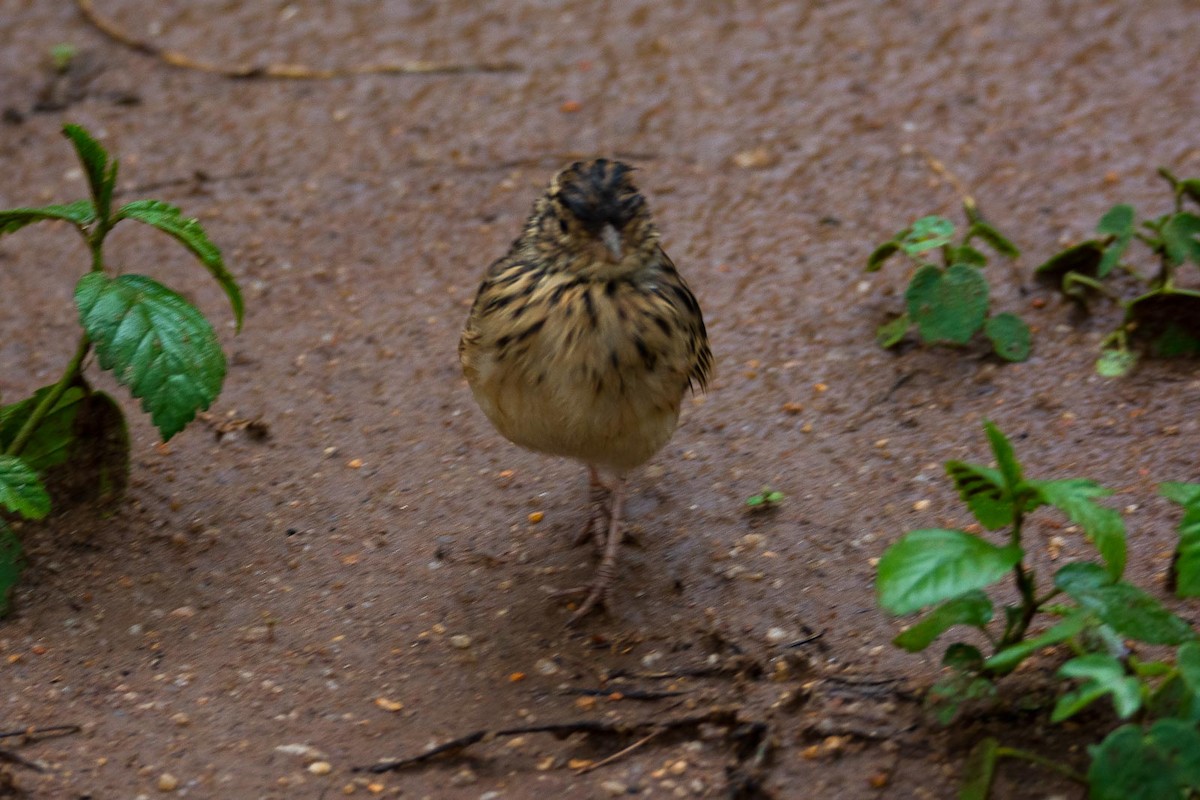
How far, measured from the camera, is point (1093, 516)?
118 inches

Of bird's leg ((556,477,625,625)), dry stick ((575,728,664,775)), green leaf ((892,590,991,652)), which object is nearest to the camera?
green leaf ((892,590,991,652))

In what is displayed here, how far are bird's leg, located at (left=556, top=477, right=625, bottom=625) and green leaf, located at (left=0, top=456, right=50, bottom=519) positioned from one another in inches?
56.3

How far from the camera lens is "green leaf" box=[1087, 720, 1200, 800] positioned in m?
2.79

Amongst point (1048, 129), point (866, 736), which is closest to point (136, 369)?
point (866, 736)

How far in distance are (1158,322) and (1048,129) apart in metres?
1.48

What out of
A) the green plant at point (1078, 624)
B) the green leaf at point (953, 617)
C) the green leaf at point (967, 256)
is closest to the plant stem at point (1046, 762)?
the green plant at point (1078, 624)

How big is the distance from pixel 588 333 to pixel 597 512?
0.85 m

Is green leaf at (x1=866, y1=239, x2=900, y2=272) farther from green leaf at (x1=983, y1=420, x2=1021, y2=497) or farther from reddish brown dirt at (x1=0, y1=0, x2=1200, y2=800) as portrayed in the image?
green leaf at (x1=983, y1=420, x2=1021, y2=497)

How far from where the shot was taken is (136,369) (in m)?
3.71

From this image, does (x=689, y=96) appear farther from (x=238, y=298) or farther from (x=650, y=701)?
(x=650, y=701)

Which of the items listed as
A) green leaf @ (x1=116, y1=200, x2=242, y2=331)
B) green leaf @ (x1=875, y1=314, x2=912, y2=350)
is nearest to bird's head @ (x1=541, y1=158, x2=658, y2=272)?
green leaf @ (x1=116, y1=200, x2=242, y2=331)

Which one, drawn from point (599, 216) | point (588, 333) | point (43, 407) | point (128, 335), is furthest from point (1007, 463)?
point (43, 407)

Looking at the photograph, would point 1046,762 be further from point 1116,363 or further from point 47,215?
point 47,215

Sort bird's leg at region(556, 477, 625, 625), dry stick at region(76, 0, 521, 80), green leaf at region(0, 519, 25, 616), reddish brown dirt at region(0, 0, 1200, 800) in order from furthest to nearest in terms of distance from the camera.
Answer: dry stick at region(76, 0, 521, 80)
bird's leg at region(556, 477, 625, 625)
green leaf at region(0, 519, 25, 616)
reddish brown dirt at region(0, 0, 1200, 800)
